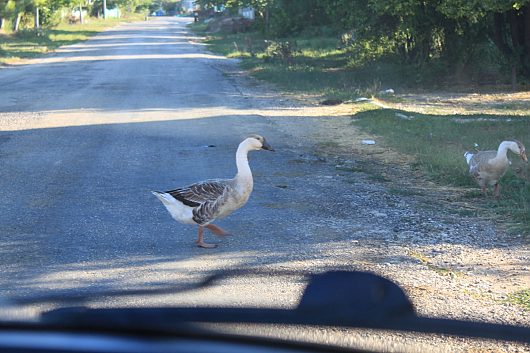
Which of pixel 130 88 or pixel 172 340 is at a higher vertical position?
pixel 172 340

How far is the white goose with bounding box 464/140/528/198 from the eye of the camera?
823cm

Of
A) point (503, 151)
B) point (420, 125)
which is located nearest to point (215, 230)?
point (503, 151)

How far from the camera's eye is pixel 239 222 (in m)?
7.54

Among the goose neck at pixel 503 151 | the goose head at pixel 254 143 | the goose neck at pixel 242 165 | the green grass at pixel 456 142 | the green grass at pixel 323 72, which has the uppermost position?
the goose head at pixel 254 143

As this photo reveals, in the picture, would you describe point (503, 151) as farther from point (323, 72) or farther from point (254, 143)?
point (323, 72)

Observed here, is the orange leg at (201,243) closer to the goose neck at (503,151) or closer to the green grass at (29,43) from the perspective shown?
the goose neck at (503,151)

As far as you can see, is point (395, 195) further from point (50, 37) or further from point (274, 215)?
point (50, 37)

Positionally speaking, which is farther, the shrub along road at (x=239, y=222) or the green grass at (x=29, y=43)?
the green grass at (x=29, y=43)

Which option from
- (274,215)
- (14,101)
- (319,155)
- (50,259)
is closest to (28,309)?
(50,259)

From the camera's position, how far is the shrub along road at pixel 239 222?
18.1ft

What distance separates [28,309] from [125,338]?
384mm

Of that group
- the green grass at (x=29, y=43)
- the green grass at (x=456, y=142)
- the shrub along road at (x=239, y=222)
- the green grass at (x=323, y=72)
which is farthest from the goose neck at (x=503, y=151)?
the green grass at (x=29, y=43)

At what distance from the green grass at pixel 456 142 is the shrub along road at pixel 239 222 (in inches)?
14.7

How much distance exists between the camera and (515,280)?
5777 millimetres
